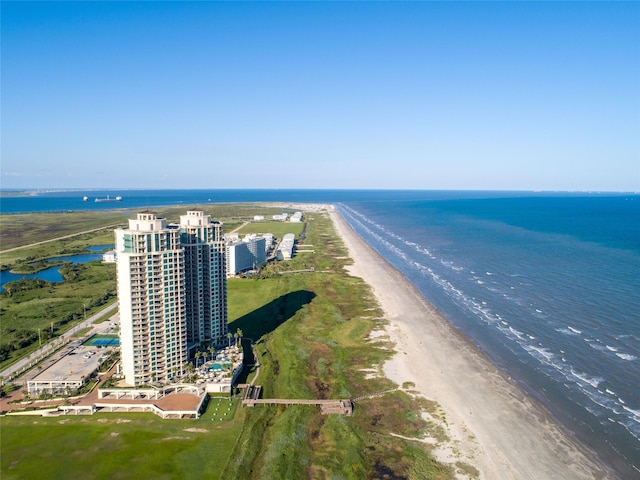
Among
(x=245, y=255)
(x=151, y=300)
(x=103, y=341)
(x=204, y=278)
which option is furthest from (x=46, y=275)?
(x=151, y=300)

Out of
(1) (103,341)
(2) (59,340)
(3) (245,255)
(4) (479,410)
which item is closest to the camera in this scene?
(4) (479,410)

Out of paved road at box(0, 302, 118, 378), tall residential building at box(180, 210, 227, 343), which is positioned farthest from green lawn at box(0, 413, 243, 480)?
tall residential building at box(180, 210, 227, 343)

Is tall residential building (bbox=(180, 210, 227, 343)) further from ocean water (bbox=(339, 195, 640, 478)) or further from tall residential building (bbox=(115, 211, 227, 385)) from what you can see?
ocean water (bbox=(339, 195, 640, 478))

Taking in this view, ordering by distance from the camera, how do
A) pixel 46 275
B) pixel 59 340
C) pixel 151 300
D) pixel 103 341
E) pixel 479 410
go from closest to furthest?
pixel 479 410
pixel 151 300
pixel 103 341
pixel 59 340
pixel 46 275

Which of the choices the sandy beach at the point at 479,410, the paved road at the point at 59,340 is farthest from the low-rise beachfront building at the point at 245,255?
the sandy beach at the point at 479,410

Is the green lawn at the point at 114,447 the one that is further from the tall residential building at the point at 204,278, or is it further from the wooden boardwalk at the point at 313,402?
the tall residential building at the point at 204,278

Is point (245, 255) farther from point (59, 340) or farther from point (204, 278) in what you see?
point (204, 278)
